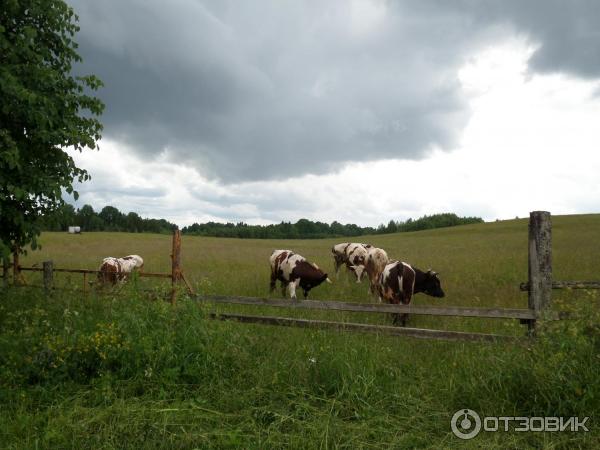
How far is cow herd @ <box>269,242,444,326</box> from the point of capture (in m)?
10.8

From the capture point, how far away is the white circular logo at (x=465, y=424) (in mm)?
4512

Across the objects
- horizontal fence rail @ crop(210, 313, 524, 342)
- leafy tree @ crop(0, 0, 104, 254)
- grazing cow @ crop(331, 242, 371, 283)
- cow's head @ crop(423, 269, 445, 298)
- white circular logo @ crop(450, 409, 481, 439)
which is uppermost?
leafy tree @ crop(0, 0, 104, 254)

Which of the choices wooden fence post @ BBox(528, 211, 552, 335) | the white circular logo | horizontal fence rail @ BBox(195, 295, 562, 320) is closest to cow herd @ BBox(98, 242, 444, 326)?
horizontal fence rail @ BBox(195, 295, 562, 320)

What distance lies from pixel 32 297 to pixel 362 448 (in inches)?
359

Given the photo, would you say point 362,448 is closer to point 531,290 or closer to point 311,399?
point 311,399

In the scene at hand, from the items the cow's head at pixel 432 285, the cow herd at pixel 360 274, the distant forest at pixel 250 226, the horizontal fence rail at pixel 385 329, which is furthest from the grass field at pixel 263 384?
the distant forest at pixel 250 226

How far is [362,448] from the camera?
165 inches

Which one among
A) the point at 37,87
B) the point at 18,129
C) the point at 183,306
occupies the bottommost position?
the point at 183,306

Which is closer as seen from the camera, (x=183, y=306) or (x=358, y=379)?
(x=358, y=379)

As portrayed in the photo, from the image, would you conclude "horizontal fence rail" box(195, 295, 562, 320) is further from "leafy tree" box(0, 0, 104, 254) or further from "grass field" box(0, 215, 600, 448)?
"leafy tree" box(0, 0, 104, 254)

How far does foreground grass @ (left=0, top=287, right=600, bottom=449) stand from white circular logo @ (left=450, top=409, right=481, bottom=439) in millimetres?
97

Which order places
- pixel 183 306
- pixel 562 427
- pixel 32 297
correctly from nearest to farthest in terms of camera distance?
pixel 562 427
pixel 183 306
pixel 32 297

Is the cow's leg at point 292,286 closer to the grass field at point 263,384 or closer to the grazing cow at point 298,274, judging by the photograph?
the grazing cow at point 298,274

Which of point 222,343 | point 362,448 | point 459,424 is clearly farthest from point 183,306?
point 459,424
